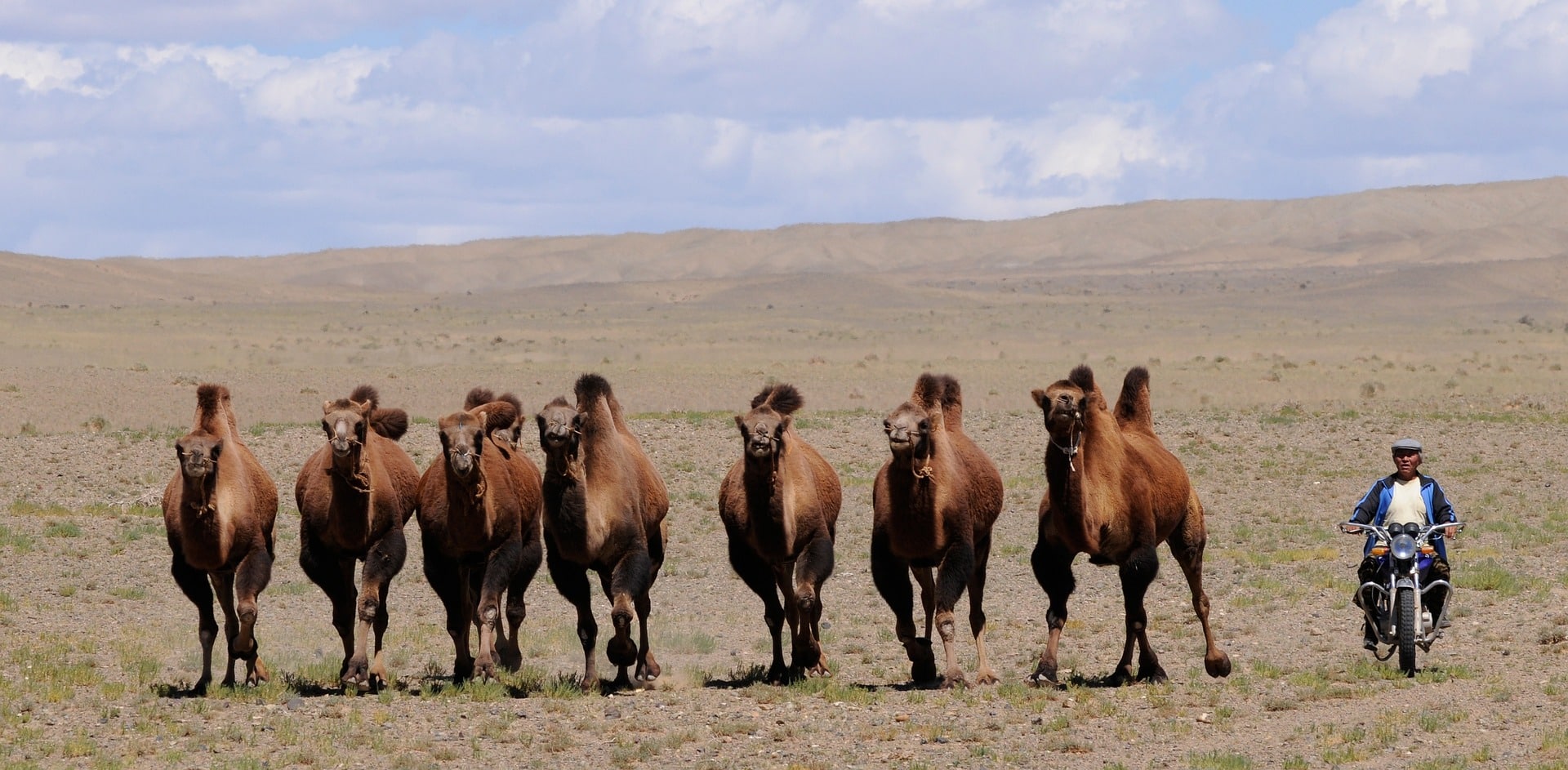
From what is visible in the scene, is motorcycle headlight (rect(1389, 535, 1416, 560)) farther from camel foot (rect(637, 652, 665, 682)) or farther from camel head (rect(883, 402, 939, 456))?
camel foot (rect(637, 652, 665, 682))

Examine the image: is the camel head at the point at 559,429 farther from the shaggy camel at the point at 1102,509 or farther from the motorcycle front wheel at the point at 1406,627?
the motorcycle front wheel at the point at 1406,627

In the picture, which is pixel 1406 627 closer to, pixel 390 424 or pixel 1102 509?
pixel 1102 509

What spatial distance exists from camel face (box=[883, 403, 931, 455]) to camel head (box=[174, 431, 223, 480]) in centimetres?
429

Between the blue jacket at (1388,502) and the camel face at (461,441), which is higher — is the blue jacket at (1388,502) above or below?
below

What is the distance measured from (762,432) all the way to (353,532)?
282cm

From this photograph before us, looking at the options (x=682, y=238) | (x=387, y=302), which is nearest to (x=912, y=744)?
(x=387, y=302)

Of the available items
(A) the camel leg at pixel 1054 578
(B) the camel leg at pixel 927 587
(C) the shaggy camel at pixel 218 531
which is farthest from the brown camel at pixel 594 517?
(A) the camel leg at pixel 1054 578

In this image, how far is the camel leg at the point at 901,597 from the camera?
12828 mm

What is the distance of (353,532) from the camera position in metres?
12.7

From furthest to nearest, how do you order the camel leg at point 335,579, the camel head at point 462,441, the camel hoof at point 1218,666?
the camel hoof at point 1218,666 < the camel leg at point 335,579 < the camel head at point 462,441

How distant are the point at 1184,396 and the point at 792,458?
94.0ft

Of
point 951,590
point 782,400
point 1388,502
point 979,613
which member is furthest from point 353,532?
point 1388,502

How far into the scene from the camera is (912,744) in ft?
36.1

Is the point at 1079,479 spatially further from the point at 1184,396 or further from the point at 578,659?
the point at 1184,396
